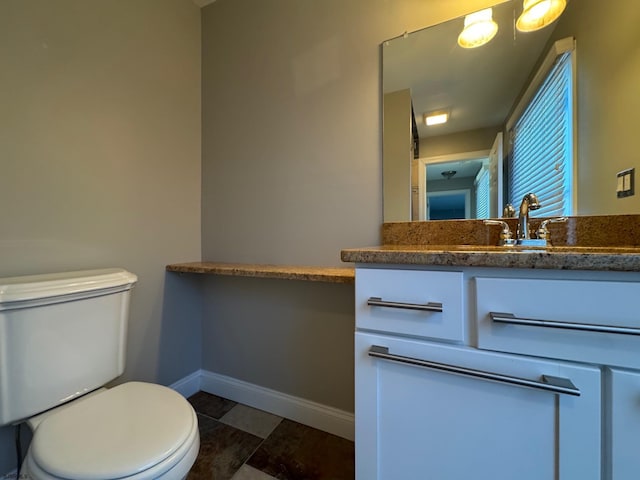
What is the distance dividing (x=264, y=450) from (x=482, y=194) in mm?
1517

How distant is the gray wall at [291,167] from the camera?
1.30m

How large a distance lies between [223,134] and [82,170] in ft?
2.42

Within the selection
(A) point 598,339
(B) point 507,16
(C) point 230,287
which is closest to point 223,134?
(C) point 230,287

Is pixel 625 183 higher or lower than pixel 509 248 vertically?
higher

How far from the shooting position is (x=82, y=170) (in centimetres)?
119

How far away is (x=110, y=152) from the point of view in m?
1.29

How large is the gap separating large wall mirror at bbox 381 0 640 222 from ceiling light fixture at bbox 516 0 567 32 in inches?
0.9

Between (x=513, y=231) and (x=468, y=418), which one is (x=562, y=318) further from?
(x=513, y=231)

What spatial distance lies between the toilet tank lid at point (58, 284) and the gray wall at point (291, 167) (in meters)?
0.64

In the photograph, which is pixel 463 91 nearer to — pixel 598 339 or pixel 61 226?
pixel 598 339

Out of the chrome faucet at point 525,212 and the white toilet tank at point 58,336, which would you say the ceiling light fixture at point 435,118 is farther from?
the white toilet tank at point 58,336

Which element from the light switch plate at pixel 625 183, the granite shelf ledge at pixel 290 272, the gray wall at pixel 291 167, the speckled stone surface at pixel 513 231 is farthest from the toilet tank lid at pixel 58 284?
the light switch plate at pixel 625 183

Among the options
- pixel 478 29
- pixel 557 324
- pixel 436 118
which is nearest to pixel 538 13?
pixel 478 29

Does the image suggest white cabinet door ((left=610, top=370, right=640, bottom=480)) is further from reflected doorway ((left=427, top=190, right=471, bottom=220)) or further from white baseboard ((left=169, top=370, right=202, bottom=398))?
white baseboard ((left=169, top=370, right=202, bottom=398))
